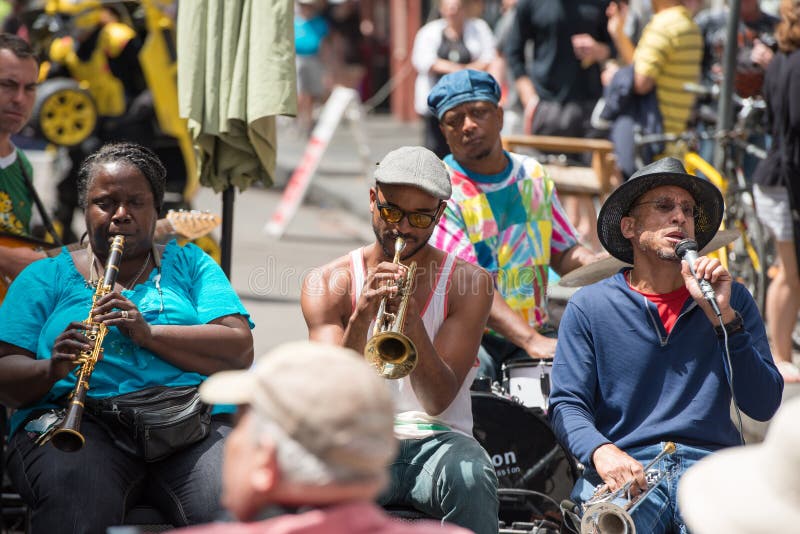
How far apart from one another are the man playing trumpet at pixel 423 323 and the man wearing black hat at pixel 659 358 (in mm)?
306

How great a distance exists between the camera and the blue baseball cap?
5.29 meters

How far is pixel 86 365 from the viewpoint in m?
3.88

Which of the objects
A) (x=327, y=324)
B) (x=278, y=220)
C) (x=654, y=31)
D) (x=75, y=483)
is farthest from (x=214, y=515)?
(x=278, y=220)

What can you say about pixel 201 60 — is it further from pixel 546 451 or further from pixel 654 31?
pixel 654 31

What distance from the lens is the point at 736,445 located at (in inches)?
157

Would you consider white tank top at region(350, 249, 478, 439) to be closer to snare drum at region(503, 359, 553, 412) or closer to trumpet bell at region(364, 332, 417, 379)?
trumpet bell at region(364, 332, 417, 379)

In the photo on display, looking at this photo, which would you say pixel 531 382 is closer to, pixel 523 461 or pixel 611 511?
pixel 523 461

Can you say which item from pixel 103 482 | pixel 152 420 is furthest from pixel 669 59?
pixel 103 482

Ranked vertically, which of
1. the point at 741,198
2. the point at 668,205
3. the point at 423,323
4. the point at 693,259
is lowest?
the point at 741,198

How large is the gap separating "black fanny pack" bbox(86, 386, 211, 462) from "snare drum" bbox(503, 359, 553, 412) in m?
1.27

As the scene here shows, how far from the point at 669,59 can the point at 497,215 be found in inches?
143

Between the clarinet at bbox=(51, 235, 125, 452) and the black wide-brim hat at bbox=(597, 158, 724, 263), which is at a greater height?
the black wide-brim hat at bbox=(597, 158, 724, 263)

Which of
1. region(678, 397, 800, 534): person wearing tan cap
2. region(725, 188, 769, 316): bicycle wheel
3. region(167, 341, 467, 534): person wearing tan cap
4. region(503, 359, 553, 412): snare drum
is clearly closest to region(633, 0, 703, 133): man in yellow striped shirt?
region(725, 188, 769, 316): bicycle wheel

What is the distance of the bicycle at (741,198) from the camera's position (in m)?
7.38
